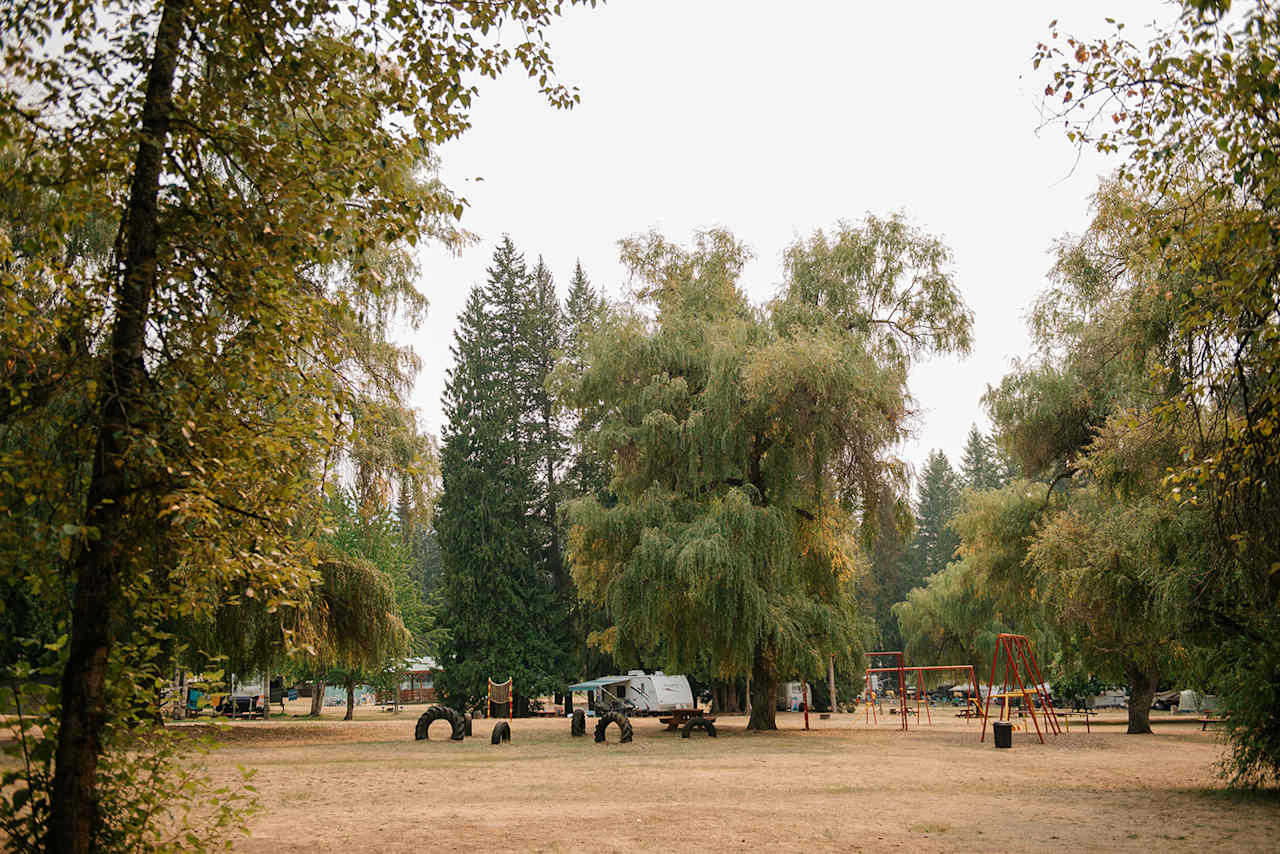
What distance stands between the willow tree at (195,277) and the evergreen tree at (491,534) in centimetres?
3365

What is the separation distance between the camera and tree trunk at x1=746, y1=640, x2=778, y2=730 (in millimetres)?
20500

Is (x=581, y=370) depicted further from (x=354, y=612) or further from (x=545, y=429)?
(x=545, y=429)

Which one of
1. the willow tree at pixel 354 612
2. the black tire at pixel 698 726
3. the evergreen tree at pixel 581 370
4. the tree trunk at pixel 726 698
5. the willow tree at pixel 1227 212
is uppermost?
the evergreen tree at pixel 581 370

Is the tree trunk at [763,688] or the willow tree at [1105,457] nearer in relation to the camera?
the willow tree at [1105,457]

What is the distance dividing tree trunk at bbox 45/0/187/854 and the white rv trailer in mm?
29102

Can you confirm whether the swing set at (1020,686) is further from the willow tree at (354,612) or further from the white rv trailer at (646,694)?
the white rv trailer at (646,694)

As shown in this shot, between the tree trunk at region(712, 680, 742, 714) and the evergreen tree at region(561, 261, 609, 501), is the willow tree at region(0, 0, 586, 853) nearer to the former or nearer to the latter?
the evergreen tree at region(561, 261, 609, 501)

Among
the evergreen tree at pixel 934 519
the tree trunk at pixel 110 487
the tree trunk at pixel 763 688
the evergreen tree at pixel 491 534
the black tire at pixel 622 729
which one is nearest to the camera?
the tree trunk at pixel 110 487

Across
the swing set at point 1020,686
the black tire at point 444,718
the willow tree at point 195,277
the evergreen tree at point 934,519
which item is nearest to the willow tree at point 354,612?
the black tire at point 444,718

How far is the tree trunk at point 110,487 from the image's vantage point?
4.89 meters

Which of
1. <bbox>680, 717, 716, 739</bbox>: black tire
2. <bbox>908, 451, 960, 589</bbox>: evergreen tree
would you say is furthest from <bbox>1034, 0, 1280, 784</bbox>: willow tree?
<bbox>908, 451, 960, 589</bbox>: evergreen tree

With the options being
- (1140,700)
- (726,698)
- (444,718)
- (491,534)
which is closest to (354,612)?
(444,718)

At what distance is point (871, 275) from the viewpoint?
2211 centimetres

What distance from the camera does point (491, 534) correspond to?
40062mm
